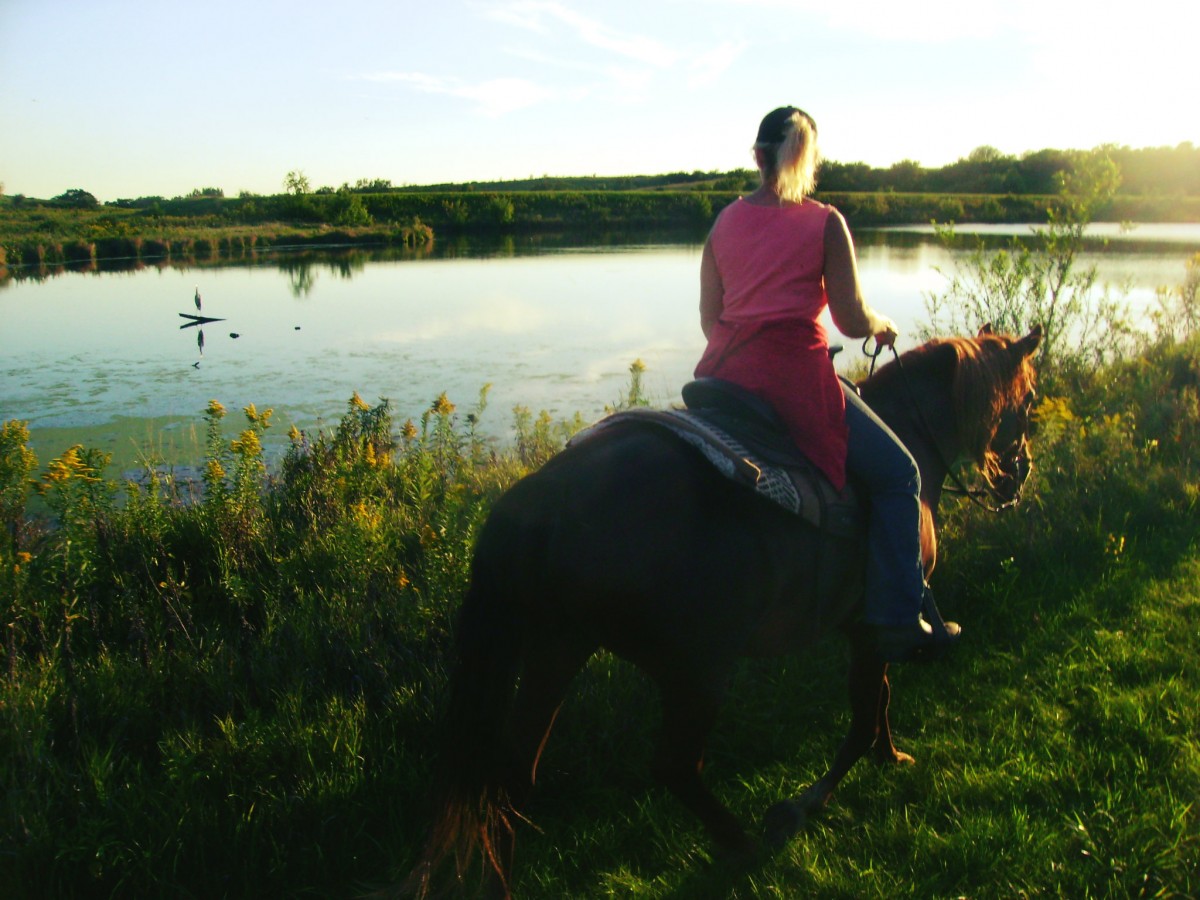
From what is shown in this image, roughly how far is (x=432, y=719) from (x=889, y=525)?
201 centimetres

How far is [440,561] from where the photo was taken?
4.45m

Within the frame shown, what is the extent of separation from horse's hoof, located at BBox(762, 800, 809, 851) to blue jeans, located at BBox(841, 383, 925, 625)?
79 centimetres

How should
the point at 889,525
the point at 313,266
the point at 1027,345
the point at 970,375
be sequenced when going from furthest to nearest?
the point at 313,266 → the point at 1027,345 → the point at 970,375 → the point at 889,525

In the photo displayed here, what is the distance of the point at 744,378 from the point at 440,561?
2.28 m

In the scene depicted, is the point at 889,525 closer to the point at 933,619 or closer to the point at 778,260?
the point at 933,619

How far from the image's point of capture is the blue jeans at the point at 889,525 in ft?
9.54

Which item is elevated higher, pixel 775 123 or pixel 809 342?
pixel 775 123

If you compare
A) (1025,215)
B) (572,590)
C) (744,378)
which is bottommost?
(572,590)

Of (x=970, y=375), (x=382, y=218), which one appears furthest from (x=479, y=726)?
(x=382, y=218)

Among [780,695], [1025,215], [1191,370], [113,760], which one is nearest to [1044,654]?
[780,695]

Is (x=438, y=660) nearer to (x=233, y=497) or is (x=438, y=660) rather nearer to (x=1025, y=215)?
(x=233, y=497)

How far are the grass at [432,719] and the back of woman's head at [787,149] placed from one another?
228 cm

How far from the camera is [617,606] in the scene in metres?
2.38

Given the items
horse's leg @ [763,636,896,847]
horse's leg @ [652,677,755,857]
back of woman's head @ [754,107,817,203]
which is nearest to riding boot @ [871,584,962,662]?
horse's leg @ [763,636,896,847]
